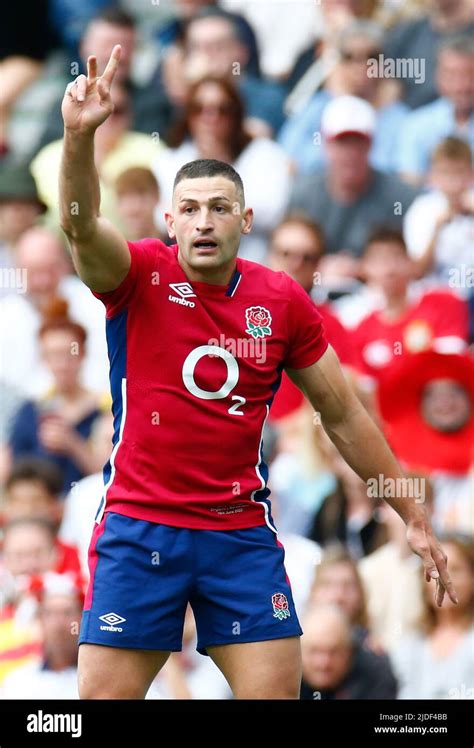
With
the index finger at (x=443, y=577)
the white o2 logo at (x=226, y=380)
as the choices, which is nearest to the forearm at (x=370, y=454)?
the index finger at (x=443, y=577)

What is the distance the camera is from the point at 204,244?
206 inches

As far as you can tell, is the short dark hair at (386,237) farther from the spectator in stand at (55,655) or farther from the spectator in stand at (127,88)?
the spectator in stand at (55,655)

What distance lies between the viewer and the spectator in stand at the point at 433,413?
29.4 ft

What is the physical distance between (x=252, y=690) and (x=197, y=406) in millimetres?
1029

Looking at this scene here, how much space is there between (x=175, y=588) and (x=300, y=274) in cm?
455

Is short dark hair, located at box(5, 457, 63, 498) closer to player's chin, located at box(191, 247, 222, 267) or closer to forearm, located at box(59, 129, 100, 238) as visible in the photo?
player's chin, located at box(191, 247, 222, 267)

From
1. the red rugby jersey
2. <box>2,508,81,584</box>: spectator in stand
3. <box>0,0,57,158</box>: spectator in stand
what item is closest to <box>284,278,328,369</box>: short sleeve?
the red rugby jersey

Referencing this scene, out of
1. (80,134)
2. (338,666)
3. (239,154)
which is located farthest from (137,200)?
(80,134)

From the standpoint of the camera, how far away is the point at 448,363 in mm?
9109

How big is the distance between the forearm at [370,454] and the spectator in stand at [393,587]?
2855 millimetres

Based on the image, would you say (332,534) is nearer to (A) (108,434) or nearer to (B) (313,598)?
(B) (313,598)

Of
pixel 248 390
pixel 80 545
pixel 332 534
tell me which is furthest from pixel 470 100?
pixel 248 390

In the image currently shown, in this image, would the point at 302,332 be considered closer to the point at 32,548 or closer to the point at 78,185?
the point at 78,185
